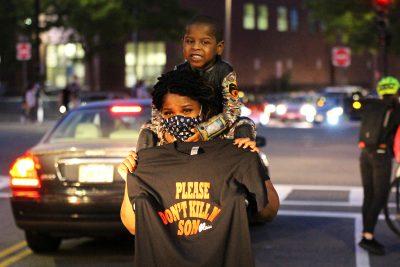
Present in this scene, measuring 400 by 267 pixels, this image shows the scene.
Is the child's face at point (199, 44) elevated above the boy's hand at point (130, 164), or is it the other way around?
the child's face at point (199, 44)

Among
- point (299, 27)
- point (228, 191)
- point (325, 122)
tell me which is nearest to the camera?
point (228, 191)

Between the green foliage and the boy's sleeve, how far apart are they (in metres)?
43.5

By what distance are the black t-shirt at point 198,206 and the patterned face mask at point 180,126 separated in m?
0.14

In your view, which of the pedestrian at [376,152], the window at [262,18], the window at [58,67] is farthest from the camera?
the window at [262,18]

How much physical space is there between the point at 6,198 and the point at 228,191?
1086 centimetres

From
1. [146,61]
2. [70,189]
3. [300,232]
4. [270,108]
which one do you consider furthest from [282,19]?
[70,189]

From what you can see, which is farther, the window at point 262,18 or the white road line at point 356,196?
the window at point 262,18

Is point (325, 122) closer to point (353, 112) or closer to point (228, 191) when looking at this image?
point (353, 112)

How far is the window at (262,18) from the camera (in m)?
75.8

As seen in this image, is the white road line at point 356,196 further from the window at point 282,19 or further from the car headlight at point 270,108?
the window at point 282,19

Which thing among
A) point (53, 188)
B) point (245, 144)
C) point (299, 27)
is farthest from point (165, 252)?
point (299, 27)

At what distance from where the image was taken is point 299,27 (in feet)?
262

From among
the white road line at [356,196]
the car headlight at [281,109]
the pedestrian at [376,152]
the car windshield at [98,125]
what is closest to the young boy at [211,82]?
the car windshield at [98,125]

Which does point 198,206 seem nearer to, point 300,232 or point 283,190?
point 300,232
